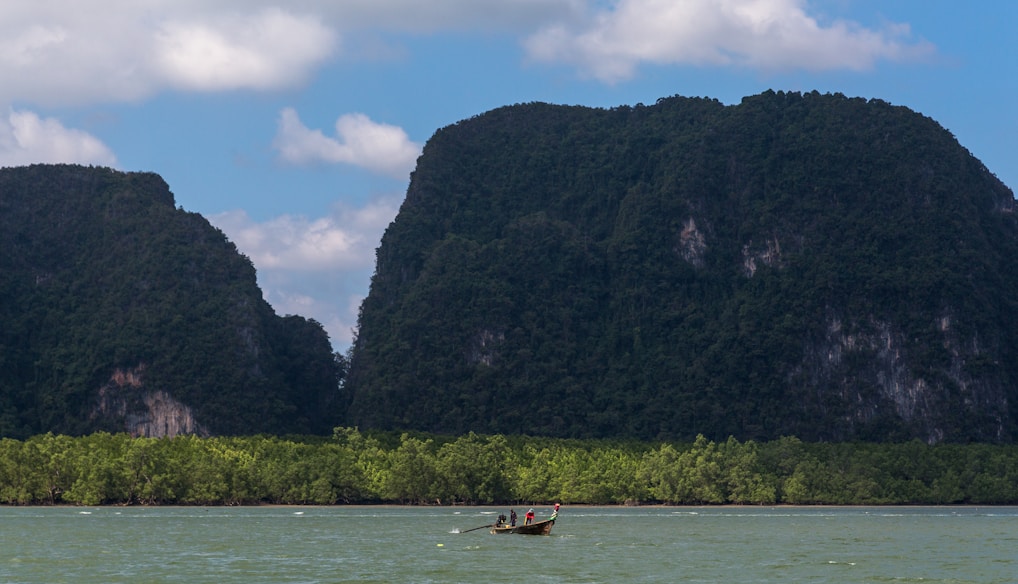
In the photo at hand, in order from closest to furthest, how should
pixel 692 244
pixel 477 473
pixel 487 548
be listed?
pixel 487 548 < pixel 477 473 < pixel 692 244

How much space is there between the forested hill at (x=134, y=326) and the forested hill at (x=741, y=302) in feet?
32.4

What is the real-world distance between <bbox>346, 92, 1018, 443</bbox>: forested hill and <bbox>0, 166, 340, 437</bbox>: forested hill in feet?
32.4

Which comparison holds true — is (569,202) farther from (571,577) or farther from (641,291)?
(571,577)

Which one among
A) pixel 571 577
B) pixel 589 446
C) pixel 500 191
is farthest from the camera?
pixel 500 191

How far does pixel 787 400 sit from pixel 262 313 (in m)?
57.5

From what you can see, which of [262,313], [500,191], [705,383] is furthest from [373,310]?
[705,383]

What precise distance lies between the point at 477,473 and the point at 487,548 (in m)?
38.2

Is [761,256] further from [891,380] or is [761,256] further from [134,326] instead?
[134,326]

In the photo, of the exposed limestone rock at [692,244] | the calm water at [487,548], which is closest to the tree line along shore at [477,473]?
the calm water at [487,548]

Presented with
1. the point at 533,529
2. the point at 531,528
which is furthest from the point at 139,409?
the point at 533,529

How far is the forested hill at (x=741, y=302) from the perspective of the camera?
156m

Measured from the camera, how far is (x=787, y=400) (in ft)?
516

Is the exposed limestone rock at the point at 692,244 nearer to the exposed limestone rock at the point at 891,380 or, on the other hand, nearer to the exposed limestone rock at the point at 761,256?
the exposed limestone rock at the point at 761,256

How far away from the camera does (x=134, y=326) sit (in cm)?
Result: 16100
